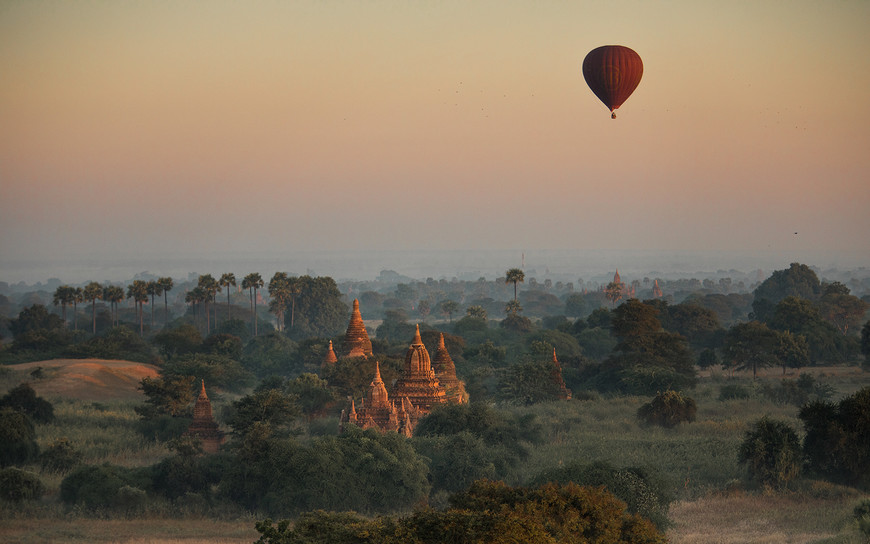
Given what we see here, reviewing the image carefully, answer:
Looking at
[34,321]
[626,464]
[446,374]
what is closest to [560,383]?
[446,374]

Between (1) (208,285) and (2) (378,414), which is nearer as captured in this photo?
(2) (378,414)

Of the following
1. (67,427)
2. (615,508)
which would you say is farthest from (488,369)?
(615,508)

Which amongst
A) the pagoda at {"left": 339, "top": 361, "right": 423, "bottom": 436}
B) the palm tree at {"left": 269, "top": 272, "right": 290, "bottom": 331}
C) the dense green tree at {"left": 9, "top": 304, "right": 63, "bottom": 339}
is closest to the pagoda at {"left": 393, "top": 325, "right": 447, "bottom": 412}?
the pagoda at {"left": 339, "top": 361, "right": 423, "bottom": 436}

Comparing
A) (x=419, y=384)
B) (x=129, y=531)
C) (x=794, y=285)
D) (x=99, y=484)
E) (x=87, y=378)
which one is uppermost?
(x=794, y=285)

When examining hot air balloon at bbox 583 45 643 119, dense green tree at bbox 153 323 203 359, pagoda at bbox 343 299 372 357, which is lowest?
dense green tree at bbox 153 323 203 359

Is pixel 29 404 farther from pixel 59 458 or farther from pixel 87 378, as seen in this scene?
pixel 87 378

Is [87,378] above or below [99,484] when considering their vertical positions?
below

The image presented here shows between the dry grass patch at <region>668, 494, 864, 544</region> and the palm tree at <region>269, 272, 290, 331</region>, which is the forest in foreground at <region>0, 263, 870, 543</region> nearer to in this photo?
the dry grass patch at <region>668, 494, 864, 544</region>
